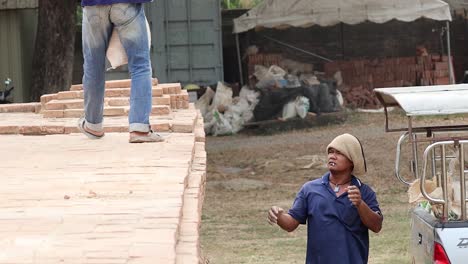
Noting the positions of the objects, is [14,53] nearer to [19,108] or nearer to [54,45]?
[54,45]

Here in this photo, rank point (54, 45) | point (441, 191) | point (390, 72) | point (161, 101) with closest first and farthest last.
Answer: point (441, 191)
point (161, 101)
point (54, 45)
point (390, 72)

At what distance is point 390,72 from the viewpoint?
2462 cm

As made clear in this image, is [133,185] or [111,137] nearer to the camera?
[133,185]

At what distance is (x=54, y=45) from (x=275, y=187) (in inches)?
185

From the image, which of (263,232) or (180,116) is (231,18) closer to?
(263,232)

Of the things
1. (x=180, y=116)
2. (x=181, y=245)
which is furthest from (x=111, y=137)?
(x=181, y=245)

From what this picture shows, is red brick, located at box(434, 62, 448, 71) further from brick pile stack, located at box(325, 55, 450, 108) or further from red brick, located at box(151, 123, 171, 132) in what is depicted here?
red brick, located at box(151, 123, 171, 132)

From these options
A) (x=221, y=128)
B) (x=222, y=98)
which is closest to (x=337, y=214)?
(x=221, y=128)

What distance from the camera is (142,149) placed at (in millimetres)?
7336

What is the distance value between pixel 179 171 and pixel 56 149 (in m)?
Result: 1.62

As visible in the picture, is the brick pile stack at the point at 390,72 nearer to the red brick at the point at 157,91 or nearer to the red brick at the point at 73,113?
the red brick at the point at 157,91

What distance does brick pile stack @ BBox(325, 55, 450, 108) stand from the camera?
79.9 feet

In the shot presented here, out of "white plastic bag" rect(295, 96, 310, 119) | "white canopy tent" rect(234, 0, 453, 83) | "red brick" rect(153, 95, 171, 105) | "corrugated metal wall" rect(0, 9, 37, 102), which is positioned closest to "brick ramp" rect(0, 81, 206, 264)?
"red brick" rect(153, 95, 171, 105)

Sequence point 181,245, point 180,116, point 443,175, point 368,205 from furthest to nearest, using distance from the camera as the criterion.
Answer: point 180,116 → point 368,205 → point 443,175 → point 181,245
